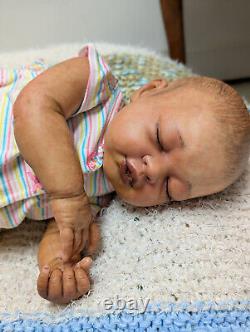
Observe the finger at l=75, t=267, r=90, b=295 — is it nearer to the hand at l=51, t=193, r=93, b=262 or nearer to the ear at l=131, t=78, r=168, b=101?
the hand at l=51, t=193, r=93, b=262

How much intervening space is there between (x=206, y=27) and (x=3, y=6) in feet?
2.25

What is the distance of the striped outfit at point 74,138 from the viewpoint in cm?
87

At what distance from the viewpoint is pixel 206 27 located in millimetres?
1606

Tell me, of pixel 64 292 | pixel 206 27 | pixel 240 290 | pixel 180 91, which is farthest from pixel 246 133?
pixel 206 27

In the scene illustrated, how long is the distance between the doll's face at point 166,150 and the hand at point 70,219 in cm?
10

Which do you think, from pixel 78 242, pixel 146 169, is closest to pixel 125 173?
pixel 146 169

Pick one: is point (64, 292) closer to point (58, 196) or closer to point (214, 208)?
point (58, 196)

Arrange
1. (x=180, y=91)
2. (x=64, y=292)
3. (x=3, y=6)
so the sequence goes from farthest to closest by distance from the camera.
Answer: (x=3, y=6)
(x=180, y=91)
(x=64, y=292)

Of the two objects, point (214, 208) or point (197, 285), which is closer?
point (197, 285)

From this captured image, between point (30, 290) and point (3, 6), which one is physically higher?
point (3, 6)

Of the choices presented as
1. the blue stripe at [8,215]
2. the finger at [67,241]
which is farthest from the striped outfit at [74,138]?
the finger at [67,241]

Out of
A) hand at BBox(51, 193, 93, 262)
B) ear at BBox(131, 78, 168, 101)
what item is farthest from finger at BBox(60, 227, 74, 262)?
ear at BBox(131, 78, 168, 101)

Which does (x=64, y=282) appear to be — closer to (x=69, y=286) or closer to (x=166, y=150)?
(x=69, y=286)

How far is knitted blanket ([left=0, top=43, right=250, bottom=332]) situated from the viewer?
732 millimetres
